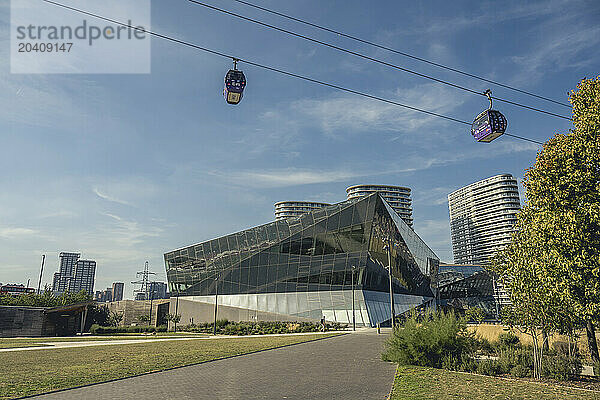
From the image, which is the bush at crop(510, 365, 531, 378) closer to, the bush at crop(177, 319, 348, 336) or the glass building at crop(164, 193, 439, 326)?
the bush at crop(177, 319, 348, 336)

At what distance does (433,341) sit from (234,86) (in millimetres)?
11569

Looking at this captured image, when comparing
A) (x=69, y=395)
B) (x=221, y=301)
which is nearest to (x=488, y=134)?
(x=69, y=395)

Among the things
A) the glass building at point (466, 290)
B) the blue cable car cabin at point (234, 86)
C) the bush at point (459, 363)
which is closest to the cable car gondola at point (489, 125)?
the bush at point (459, 363)

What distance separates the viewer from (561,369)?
12594 mm

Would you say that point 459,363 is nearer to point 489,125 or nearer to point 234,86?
point 489,125

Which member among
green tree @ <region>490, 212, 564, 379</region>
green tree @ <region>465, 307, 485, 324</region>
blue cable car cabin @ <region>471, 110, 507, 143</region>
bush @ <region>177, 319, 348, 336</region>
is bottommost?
bush @ <region>177, 319, 348, 336</region>

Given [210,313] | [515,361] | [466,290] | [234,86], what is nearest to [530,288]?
[515,361]

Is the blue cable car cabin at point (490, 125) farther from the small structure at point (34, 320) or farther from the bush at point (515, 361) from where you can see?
the small structure at point (34, 320)

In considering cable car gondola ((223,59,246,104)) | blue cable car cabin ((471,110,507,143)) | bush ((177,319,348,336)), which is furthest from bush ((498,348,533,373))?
bush ((177,319,348,336))

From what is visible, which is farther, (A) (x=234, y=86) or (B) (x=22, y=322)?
(B) (x=22, y=322)

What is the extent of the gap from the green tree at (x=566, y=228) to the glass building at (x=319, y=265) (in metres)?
42.0

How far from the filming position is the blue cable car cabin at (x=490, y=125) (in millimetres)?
13812

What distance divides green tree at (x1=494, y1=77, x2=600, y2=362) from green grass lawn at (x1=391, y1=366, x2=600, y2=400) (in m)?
2.37

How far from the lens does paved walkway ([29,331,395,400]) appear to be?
10305mm
